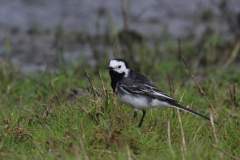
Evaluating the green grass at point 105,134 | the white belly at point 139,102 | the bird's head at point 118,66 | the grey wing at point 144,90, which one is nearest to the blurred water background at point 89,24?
the bird's head at point 118,66

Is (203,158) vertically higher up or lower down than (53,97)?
higher up

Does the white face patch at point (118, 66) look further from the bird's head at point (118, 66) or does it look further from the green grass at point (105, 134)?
the green grass at point (105, 134)

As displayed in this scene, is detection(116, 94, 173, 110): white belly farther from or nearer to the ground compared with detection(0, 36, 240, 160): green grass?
farther from the ground

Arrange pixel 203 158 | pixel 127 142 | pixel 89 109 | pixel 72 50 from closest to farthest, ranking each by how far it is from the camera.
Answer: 1. pixel 203 158
2. pixel 127 142
3. pixel 89 109
4. pixel 72 50

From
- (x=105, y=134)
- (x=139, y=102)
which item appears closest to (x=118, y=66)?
(x=139, y=102)

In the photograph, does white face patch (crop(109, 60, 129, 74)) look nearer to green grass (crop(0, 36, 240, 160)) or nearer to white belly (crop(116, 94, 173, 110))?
green grass (crop(0, 36, 240, 160))

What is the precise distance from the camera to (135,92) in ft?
14.3

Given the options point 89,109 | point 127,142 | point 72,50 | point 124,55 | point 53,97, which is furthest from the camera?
point 72,50

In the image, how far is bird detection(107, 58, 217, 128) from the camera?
424 centimetres

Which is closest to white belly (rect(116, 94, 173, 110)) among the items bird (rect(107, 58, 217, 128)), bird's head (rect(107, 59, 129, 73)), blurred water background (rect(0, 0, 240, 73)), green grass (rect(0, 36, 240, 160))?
bird (rect(107, 58, 217, 128))

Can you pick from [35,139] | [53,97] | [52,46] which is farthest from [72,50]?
[35,139]

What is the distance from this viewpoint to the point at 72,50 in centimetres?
900

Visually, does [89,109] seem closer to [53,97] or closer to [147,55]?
[53,97]

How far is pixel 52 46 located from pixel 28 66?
1233mm
